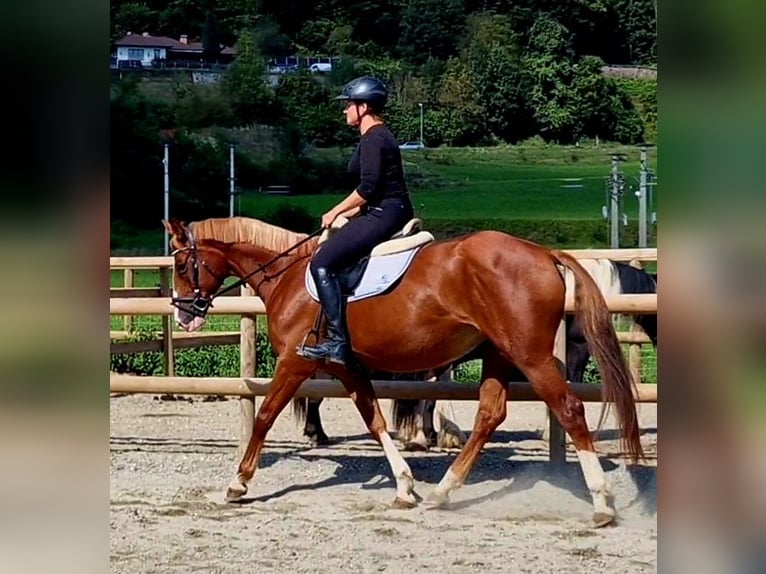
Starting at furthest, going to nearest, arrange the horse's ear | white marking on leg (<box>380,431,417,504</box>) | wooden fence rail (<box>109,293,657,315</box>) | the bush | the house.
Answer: the house → the bush → the horse's ear → wooden fence rail (<box>109,293,657,315</box>) → white marking on leg (<box>380,431,417,504</box>)

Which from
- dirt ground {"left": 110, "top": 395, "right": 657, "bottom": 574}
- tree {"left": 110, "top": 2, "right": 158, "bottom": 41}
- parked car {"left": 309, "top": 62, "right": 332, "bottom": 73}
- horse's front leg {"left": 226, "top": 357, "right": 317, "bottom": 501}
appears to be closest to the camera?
dirt ground {"left": 110, "top": 395, "right": 657, "bottom": 574}

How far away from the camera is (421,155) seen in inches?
650

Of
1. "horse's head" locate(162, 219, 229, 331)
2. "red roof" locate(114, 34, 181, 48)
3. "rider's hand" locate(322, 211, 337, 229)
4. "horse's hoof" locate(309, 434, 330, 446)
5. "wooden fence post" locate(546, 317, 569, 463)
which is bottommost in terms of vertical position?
"horse's hoof" locate(309, 434, 330, 446)

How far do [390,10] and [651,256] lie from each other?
46.7 ft

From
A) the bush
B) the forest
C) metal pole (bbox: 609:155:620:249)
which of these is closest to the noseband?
the bush

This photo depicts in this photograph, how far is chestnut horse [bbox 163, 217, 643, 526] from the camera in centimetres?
431

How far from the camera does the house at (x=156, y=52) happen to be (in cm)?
1717

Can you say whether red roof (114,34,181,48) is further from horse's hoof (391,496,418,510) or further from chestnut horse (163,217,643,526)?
horse's hoof (391,496,418,510)

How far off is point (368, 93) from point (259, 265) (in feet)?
3.27

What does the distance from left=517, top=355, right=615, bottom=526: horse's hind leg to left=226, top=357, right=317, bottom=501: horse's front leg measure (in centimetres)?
100

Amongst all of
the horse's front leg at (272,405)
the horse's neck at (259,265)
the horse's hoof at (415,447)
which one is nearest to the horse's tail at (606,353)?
the horse's front leg at (272,405)
